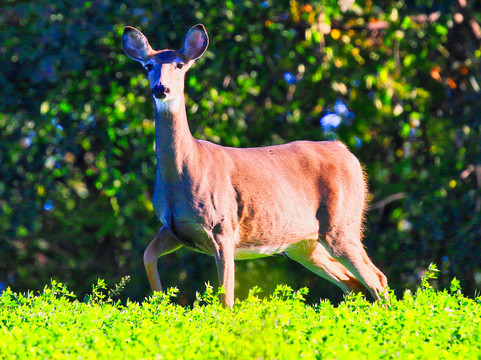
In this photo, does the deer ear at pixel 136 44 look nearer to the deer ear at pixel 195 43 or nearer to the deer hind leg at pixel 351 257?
Result: the deer ear at pixel 195 43

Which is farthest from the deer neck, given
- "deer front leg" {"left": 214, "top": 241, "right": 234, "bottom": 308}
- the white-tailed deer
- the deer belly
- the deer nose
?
the deer belly

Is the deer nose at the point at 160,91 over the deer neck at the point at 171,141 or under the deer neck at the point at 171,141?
over

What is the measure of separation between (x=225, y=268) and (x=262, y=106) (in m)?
6.62

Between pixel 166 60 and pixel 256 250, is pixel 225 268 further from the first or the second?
pixel 166 60

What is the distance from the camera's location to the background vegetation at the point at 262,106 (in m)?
10.1

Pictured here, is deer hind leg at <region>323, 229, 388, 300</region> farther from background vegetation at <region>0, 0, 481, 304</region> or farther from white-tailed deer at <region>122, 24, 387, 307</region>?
background vegetation at <region>0, 0, 481, 304</region>

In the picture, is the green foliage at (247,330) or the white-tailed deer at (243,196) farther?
the white-tailed deer at (243,196)

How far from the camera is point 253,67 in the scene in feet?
34.9

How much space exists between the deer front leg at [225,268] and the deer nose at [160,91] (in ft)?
3.50

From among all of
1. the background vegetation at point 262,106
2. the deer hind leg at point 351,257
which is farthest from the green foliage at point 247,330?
the background vegetation at point 262,106

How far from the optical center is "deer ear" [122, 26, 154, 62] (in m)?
6.00

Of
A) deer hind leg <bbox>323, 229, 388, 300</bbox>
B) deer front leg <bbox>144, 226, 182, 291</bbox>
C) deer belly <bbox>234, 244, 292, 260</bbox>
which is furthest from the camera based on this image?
deer hind leg <bbox>323, 229, 388, 300</bbox>

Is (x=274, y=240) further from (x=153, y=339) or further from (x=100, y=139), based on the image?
(x=100, y=139)

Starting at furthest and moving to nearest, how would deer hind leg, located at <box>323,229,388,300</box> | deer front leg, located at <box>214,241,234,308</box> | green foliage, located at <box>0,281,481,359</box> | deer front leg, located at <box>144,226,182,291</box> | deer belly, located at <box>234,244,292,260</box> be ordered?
1. deer hind leg, located at <box>323,229,388,300</box>
2. deer belly, located at <box>234,244,292,260</box>
3. deer front leg, located at <box>144,226,182,291</box>
4. deer front leg, located at <box>214,241,234,308</box>
5. green foliage, located at <box>0,281,481,359</box>
